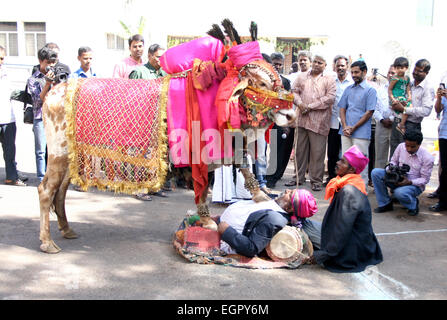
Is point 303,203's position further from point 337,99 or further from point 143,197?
point 337,99

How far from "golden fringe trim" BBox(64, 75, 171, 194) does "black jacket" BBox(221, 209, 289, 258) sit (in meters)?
0.87

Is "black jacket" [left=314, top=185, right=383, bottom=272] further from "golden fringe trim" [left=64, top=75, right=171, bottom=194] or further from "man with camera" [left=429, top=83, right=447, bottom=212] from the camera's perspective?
"man with camera" [left=429, top=83, right=447, bottom=212]

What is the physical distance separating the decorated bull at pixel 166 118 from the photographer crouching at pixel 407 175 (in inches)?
104

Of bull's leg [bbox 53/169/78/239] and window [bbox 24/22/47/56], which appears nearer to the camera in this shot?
bull's leg [bbox 53/169/78/239]

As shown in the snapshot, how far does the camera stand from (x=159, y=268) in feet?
13.8

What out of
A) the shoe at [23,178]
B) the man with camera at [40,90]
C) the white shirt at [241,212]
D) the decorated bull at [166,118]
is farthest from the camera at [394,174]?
the shoe at [23,178]

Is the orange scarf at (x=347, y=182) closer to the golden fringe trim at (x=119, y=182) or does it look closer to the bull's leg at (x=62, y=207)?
the golden fringe trim at (x=119, y=182)

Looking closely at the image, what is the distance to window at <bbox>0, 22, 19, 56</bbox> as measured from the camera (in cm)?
2139

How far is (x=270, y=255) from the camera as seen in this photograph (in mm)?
4301

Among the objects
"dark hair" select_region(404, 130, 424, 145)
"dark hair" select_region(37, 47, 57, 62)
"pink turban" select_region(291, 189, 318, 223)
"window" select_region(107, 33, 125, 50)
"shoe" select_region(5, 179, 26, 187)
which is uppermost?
"window" select_region(107, 33, 125, 50)

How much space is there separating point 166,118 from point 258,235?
1.39 meters

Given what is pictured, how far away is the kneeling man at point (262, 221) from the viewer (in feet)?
13.6

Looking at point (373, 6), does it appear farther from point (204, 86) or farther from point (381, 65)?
point (204, 86)

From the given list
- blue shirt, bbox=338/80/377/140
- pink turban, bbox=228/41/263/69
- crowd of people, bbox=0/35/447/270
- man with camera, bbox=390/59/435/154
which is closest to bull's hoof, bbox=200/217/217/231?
crowd of people, bbox=0/35/447/270
